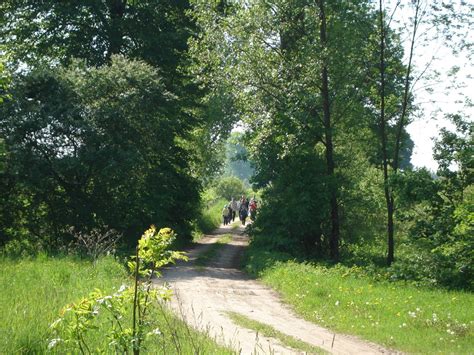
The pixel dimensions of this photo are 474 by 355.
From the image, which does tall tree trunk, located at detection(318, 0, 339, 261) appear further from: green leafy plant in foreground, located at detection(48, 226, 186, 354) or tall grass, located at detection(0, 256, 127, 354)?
green leafy plant in foreground, located at detection(48, 226, 186, 354)

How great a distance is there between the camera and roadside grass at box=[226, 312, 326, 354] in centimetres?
892

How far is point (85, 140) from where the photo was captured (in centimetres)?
1817

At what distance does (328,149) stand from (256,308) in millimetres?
10942

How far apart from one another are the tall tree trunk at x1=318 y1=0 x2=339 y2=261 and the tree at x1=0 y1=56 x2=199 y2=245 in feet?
20.0

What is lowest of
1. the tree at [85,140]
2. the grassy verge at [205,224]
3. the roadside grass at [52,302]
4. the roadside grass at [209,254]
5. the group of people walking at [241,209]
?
the roadside grass at [209,254]

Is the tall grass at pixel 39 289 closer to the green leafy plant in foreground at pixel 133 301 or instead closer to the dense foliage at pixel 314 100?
the green leafy plant in foreground at pixel 133 301

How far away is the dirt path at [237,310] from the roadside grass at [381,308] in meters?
0.44

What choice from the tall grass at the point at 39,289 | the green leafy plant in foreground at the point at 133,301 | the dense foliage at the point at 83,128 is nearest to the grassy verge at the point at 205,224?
the dense foliage at the point at 83,128

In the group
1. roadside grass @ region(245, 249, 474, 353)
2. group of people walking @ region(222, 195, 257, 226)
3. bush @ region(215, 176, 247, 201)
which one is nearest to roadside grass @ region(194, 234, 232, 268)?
roadside grass @ region(245, 249, 474, 353)

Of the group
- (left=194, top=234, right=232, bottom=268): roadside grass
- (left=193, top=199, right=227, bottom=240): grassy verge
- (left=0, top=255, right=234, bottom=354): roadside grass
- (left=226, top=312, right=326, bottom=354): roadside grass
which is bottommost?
(left=226, top=312, right=326, bottom=354): roadside grass

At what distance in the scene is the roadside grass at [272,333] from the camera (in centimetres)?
892

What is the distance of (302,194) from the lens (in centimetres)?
2198

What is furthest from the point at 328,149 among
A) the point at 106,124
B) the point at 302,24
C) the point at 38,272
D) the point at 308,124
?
the point at 38,272

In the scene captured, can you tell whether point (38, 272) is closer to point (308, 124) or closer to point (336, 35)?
point (308, 124)
